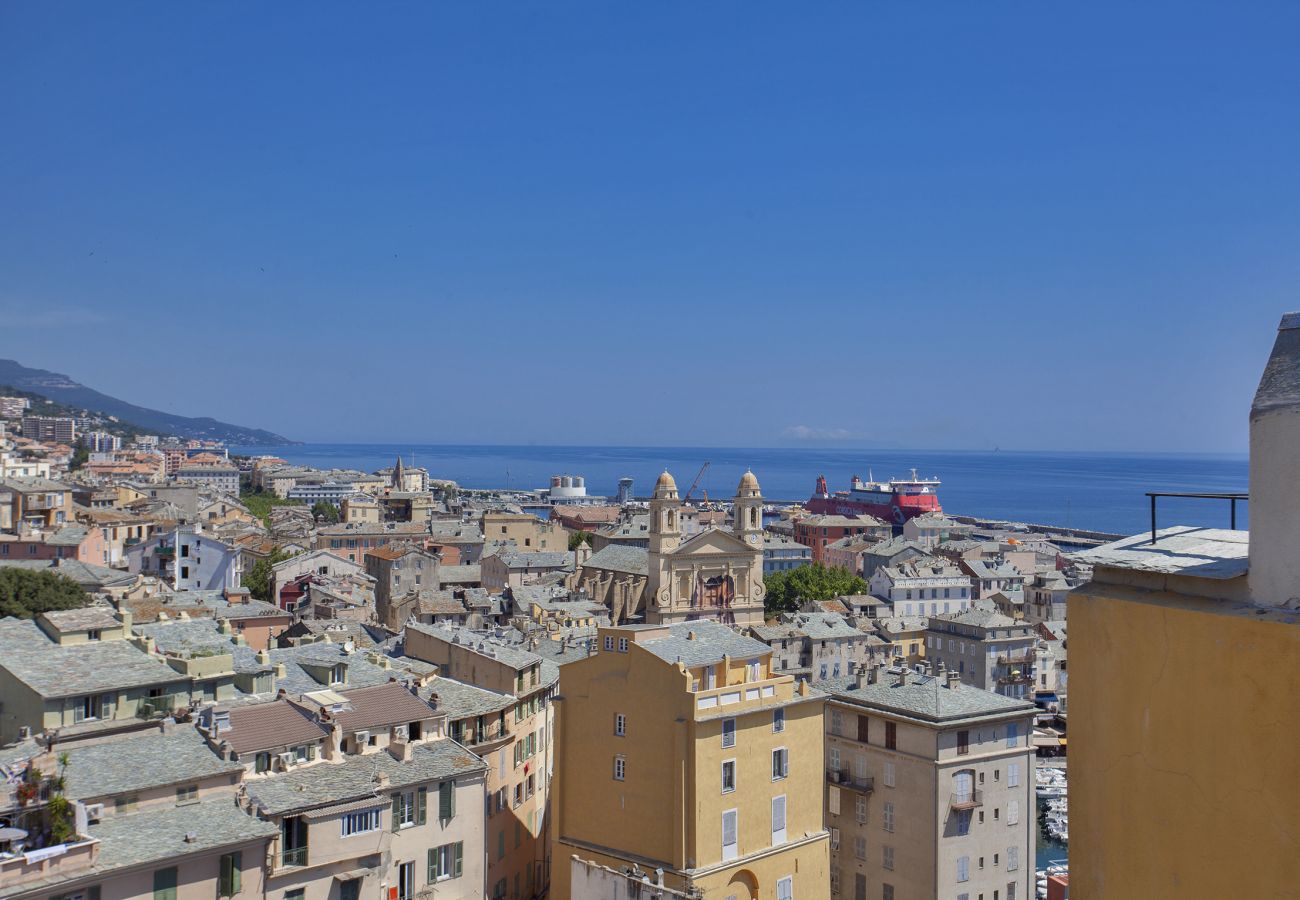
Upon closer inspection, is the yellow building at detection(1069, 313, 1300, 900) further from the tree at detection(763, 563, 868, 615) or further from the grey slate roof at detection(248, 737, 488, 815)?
the tree at detection(763, 563, 868, 615)

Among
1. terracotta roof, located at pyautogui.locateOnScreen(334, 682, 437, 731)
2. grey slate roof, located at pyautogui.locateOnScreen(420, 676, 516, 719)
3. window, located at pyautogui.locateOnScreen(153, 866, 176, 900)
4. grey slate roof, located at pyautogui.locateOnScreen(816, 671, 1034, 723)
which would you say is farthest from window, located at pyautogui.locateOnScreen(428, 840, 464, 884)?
grey slate roof, located at pyautogui.locateOnScreen(816, 671, 1034, 723)

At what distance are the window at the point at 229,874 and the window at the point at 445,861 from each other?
425 centimetres

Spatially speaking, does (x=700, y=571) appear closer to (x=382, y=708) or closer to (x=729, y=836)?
(x=729, y=836)

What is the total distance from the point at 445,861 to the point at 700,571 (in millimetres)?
37567

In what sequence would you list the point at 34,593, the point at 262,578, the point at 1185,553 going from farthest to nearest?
the point at 262,578 → the point at 34,593 → the point at 1185,553

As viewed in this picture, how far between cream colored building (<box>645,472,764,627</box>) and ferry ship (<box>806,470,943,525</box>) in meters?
76.2

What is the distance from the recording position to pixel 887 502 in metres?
138

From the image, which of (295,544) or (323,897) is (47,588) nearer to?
(323,897)

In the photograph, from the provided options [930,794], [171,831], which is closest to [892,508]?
[930,794]

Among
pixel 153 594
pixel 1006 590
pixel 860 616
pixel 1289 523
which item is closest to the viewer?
pixel 1289 523

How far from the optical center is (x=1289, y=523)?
2973 millimetres

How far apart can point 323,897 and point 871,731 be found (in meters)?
13.4

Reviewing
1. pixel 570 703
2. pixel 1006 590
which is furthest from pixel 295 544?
pixel 570 703

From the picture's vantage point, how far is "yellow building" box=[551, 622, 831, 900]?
62.6 feet
